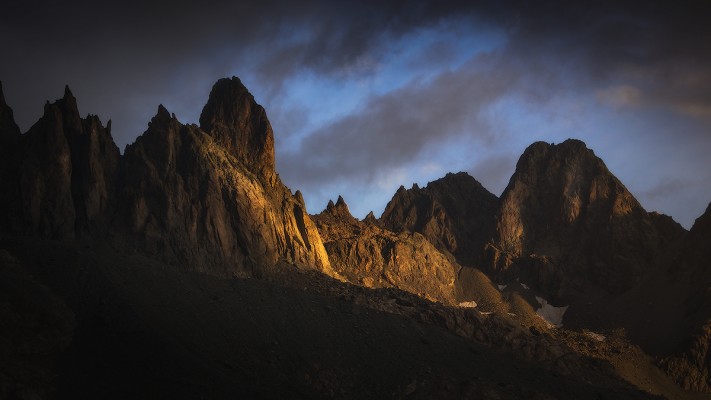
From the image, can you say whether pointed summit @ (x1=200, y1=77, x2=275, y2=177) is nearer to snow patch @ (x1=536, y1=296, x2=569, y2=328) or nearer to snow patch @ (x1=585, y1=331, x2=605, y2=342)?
snow patch @ (x1=585, y1=331, x2=605, y2=342)

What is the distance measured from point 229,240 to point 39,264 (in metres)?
31.2

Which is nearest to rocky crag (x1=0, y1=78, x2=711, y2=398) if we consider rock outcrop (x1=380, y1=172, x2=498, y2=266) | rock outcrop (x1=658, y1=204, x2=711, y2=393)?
rock outcrop (x1=658, y1=204, x2=711, y2=393)

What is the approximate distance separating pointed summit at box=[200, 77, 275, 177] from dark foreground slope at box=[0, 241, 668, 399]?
107 ft

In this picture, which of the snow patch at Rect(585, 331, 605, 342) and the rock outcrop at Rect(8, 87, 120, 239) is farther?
the snow patch at Rect(585, 331, 605, 342)

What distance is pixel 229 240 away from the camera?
297ft

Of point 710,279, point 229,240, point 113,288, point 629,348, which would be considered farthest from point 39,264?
point 710,279

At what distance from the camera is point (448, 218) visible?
18700cm

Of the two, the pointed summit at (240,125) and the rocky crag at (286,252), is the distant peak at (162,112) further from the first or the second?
the pointed summit at (240,125)

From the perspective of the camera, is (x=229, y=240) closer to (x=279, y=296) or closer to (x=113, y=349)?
(x=279, y=296)

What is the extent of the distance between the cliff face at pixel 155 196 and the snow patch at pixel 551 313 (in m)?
62.0

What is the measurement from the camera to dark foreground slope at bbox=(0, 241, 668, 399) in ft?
169

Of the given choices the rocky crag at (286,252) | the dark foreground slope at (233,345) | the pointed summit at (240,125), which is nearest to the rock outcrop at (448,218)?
the rocky crag at (286,252)

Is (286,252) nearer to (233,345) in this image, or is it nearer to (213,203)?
(213,203)

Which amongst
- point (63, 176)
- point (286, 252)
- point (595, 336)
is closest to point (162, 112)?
point (63, 176)
